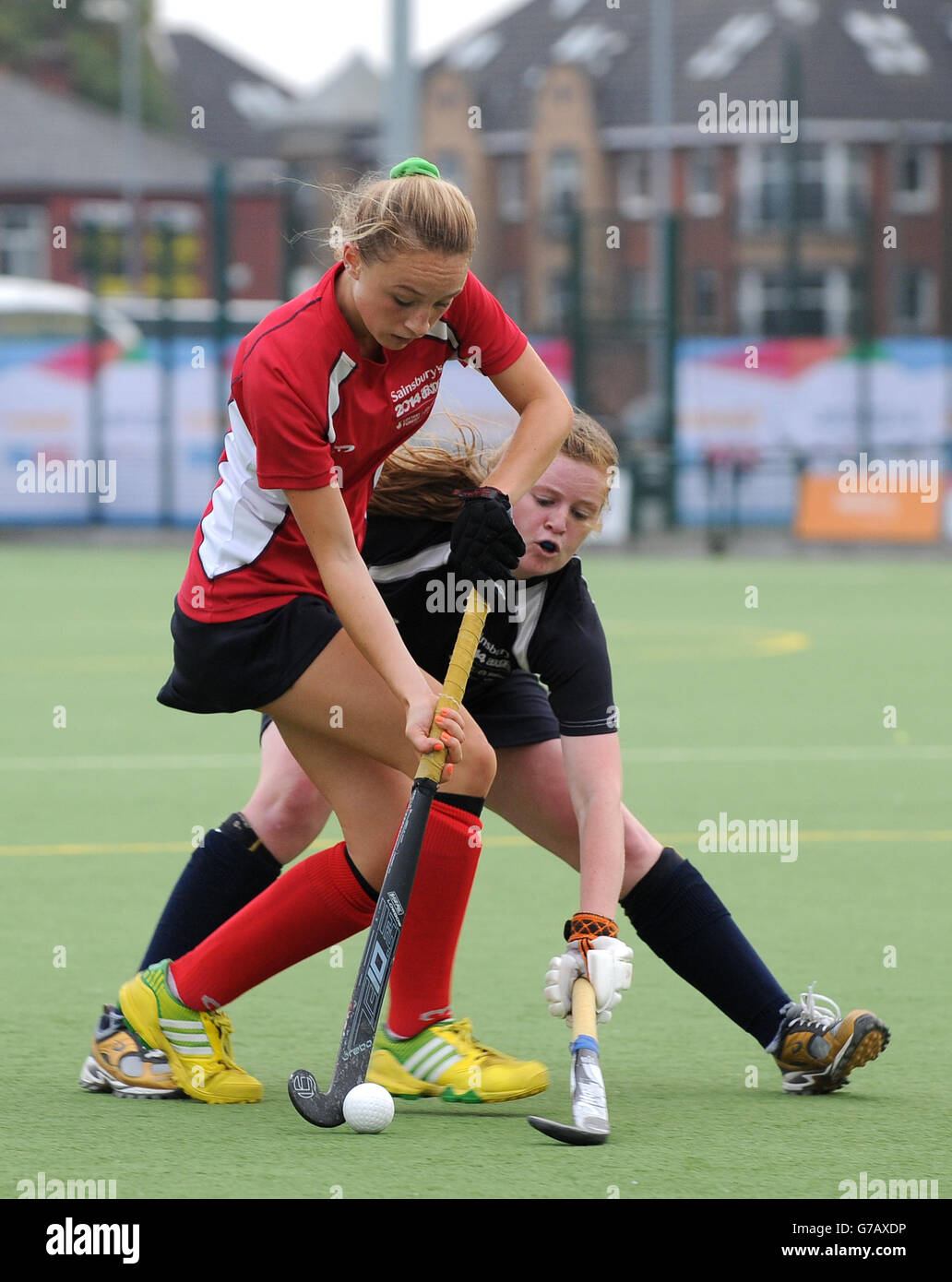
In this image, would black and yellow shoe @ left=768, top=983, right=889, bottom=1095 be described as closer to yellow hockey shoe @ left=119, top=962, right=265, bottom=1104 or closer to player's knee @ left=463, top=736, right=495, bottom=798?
player's knee @ left=463, top=736, right=495, bottom=798

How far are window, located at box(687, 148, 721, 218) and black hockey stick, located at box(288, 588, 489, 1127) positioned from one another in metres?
45.6

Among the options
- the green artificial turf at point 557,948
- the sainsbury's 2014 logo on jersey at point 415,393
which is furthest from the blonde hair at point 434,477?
the green artificial turf at point 557,948

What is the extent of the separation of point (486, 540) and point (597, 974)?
2.60 ft

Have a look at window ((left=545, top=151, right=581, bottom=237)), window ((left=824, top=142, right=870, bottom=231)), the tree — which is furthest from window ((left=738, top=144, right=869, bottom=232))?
the tree

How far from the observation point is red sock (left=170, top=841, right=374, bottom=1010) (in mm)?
3840

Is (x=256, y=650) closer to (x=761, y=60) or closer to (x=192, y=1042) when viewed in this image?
(x=192, y=1042)

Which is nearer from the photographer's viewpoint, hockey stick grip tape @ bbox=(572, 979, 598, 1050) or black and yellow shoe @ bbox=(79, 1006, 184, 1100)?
hockey stick grip tape @ bbox=(572, 979, 598, 1050)

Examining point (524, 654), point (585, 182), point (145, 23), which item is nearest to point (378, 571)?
point (524, 654)

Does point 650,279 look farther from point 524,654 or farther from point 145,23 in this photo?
point 524,654

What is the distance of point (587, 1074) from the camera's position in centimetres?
371

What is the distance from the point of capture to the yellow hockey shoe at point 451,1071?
12.9 feet

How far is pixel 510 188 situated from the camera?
52281 mm

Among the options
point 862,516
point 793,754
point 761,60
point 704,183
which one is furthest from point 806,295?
point 793,754

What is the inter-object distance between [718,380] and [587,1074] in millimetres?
22322
